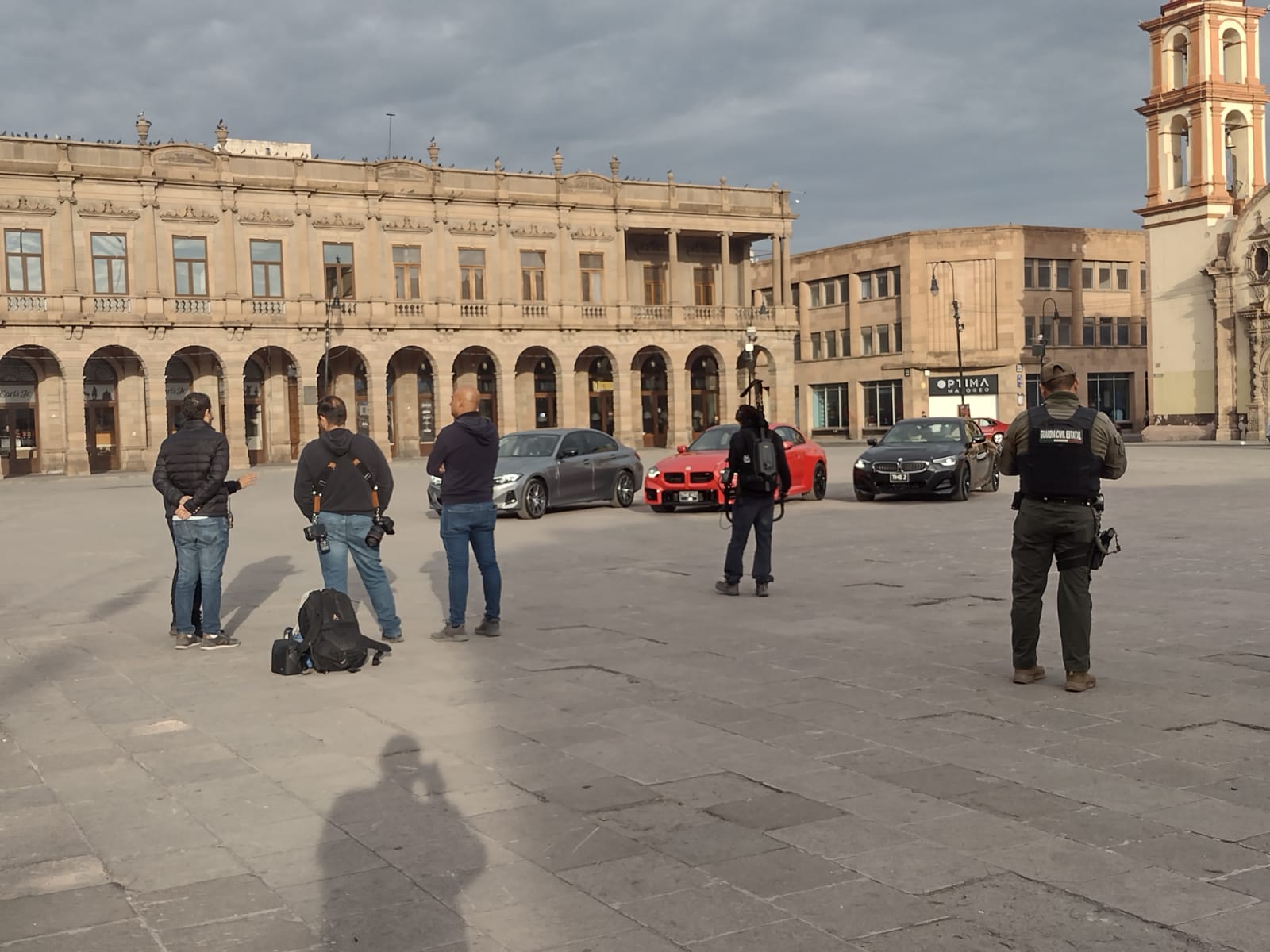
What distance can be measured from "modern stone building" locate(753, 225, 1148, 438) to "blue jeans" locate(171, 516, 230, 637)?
65.7m

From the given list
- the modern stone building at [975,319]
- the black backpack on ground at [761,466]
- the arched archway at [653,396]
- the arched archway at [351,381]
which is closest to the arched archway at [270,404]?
the arched archway at [351,381]

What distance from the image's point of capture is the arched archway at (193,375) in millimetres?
54031

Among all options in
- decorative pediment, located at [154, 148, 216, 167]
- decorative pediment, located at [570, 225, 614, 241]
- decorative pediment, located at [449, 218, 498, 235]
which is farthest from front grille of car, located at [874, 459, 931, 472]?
decorative pediment, located at [570, 225, 614, 241]

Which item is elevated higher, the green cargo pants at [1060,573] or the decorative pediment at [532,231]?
the decorative pediment at [532,231]

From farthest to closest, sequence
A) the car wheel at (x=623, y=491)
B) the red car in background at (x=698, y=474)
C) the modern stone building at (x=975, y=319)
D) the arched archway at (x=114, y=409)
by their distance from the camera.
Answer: the modern stone building at (x=975, y=319), the arched archway at (x=114, y=409), the car wheel at (x=623, y=491), the red car in background at (x=698, y=474)

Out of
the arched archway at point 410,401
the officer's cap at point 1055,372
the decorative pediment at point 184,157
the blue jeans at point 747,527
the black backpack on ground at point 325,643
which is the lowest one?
the black backpack on ground at point 325,643

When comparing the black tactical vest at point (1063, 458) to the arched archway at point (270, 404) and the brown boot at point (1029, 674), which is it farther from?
the arched archway at point (270, 404)

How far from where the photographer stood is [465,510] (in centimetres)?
1070

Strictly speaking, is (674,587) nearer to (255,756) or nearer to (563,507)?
(255,756)

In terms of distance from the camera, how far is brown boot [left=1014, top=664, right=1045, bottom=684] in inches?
329

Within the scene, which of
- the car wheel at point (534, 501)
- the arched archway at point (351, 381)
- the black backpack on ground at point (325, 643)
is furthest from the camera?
the arched archway at point (351, 381)

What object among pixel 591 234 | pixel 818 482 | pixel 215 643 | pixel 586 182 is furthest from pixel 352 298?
pixel 215 643

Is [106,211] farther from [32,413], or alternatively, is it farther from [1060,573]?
[1060,573]

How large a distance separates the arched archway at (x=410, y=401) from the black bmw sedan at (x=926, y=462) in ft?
116
